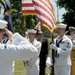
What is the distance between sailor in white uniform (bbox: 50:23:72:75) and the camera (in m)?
8.76

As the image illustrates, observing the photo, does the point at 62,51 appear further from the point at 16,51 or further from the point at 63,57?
the point at 16,51

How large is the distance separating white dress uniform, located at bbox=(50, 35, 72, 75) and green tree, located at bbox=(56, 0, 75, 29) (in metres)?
27.2

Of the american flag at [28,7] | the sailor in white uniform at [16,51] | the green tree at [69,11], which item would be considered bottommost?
the green tree at [69,11]

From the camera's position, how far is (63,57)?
8891mm

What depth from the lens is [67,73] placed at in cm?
895

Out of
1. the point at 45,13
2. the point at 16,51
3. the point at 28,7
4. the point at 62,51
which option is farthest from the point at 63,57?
the point at 16,51

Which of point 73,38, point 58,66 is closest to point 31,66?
point 58,66

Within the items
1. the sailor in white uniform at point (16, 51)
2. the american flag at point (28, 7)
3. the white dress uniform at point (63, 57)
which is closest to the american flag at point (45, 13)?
the white dress uniform at point (63, 57)

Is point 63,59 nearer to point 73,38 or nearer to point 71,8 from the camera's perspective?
point 73,38

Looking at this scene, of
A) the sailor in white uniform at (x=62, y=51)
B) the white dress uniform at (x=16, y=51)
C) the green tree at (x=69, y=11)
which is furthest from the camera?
the green tree at (x=69, y=11)

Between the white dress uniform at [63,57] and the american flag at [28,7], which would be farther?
the american flag at [28,7]

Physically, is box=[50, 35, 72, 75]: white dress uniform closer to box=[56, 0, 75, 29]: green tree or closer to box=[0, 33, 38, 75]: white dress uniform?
box=[0, 33, 38, 75]: white dress uniform

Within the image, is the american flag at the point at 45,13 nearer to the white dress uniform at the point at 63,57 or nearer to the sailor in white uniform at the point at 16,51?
the white dress uniform at the point at 63,57

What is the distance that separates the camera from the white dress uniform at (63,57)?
8766 mm
